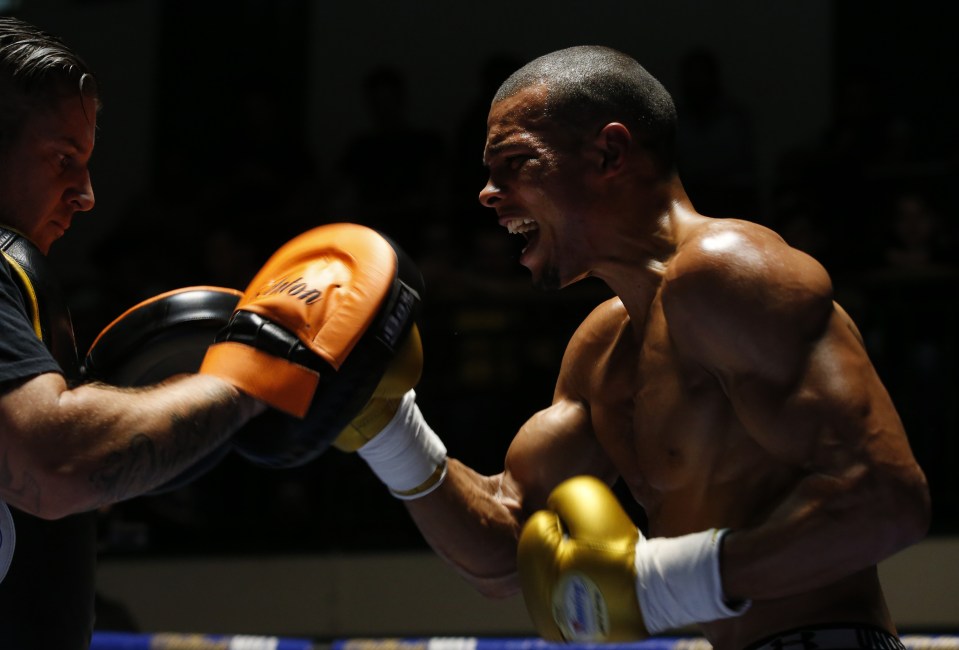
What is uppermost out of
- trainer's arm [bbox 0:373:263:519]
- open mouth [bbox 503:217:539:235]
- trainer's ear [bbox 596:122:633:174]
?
trainer's ear [bbox 596:122:633:174]

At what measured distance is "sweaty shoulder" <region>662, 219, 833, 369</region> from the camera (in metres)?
1.84

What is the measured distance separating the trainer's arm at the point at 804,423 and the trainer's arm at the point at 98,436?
0.78m

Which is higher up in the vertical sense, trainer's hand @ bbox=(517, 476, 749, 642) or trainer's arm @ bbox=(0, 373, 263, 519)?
trainer's arm @ bbox=(0, 373, 263, 519)

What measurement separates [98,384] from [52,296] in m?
0.21

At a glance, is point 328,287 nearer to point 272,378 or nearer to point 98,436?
point 272,378

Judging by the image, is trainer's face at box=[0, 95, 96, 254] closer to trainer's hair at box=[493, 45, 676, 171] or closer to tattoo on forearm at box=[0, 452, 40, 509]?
tattoo on forearm at box=[0, 452, 40, 509]

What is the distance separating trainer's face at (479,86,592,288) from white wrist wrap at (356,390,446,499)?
0.40m

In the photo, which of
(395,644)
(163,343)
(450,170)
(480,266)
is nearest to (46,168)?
(163,343)

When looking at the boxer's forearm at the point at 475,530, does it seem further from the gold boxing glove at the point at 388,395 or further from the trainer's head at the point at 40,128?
the trainer's head at the point at 40,128

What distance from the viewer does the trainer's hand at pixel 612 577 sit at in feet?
5.95

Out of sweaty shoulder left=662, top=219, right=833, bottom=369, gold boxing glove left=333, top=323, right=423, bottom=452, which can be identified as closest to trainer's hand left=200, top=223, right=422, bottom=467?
gold boxing glove left=333, top=323, right=423, bottom=452

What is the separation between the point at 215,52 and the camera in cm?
774

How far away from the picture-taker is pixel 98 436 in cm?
176

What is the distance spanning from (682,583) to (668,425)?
0.30 metres
